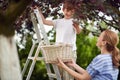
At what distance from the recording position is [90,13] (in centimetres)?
678

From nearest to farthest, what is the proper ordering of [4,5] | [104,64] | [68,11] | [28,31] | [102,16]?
[104,64] < [4,5] < [68,11] < [102,16] < [28,31]

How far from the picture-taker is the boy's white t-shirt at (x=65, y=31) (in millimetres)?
6520

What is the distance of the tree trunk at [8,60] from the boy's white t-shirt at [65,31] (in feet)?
6.68

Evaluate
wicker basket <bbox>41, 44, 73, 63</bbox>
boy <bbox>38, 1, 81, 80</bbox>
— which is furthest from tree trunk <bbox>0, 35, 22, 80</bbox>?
boy <bbox>38, 1, 81, 80</bbox>

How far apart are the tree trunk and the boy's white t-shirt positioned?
2035 millimetres

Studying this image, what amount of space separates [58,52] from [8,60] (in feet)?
4.99

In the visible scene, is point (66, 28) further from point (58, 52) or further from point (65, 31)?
point (58, 52)

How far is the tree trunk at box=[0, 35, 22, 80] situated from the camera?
14.7ft

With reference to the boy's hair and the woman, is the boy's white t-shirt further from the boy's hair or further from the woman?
the woman

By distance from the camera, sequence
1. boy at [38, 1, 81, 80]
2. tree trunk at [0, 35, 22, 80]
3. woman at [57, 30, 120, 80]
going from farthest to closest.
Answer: boy at [38, 1, 81, 80], woman at [57, 30, 120, 80], tree trunk at [0, 35, 22, 80]

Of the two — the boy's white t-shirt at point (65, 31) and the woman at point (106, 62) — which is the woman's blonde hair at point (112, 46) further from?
the boy's white t-shirt at point (65, 31)

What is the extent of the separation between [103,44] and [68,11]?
1102 mm

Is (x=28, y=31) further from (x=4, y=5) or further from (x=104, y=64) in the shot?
(x=104, y=64)

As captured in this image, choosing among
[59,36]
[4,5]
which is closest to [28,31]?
[59,36]
